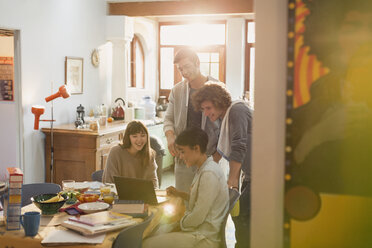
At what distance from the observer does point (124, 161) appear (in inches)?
146

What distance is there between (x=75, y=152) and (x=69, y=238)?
3139 mm

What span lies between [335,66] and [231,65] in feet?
22.7

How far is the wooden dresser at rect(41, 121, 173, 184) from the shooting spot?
206 inches

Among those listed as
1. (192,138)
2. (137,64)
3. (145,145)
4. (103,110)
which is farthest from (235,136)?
(137,64)

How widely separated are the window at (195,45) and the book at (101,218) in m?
6.03

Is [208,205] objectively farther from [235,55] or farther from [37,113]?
[235,55]

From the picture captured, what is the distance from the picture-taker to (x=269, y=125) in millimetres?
1309

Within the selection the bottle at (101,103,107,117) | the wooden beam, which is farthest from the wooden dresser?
the wooden beam

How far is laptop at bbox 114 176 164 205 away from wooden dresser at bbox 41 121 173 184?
2.38 metres

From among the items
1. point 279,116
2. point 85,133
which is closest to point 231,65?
point 85,133

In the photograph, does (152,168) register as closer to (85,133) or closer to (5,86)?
(85,133)

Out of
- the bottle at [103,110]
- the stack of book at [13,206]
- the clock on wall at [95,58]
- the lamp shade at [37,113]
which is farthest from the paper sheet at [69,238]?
the clock on wall at [95,58]

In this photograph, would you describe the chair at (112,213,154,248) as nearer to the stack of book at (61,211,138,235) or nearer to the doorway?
the stack of book at (61,211,138,235)

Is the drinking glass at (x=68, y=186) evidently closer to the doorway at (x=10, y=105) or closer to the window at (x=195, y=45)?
the doorway at (x=10, y=105)
